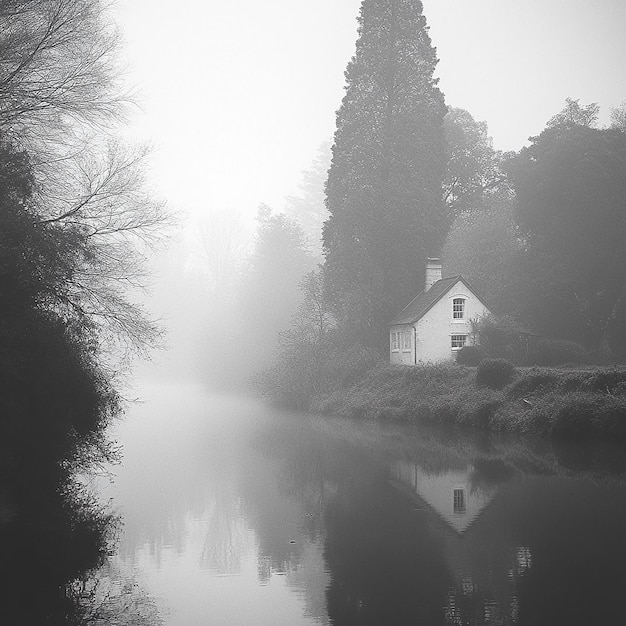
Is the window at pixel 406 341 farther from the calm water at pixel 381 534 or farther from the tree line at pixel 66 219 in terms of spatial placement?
the tree line at pixel 66 219

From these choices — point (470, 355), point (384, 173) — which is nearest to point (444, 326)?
point (470, 355)

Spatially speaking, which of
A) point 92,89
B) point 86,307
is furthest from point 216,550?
point 92,89

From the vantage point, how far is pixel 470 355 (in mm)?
38094

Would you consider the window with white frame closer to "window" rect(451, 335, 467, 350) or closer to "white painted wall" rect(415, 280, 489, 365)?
"white painted wall" rect(415, 280, 489, 365)

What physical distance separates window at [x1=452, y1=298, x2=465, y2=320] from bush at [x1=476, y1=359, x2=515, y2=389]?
11.0 metres

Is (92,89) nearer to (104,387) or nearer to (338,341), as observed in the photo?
(104,387)

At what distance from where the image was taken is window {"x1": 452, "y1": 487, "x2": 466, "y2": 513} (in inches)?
578

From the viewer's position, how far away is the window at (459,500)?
1468 cm

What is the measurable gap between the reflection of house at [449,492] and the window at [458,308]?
2158 centimetres

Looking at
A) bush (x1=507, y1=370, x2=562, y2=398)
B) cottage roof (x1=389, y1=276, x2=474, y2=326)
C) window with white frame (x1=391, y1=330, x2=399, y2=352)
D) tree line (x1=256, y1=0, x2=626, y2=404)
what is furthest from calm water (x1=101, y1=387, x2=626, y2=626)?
tree line (x1=256, y1=0, x2=626, y2=404)

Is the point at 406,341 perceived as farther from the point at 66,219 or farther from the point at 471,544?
the point at 471,544

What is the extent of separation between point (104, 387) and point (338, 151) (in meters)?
30.1

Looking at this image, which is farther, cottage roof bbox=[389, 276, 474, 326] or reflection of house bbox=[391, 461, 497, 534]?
cottage roof bbox=[389, 276, 474, 326]

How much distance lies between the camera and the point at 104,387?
1830 cm
